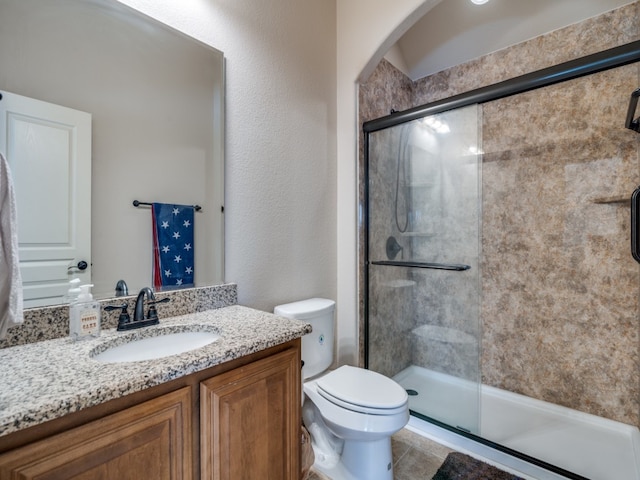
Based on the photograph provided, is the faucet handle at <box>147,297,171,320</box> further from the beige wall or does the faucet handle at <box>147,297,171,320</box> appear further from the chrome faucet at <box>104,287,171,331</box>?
the beige wall

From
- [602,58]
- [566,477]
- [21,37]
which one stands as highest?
[602,58]

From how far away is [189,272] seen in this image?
4.47ft

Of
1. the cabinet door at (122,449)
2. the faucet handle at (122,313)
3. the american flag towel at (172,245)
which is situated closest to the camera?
the cabinet door at (122,449)

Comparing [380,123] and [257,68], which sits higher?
[257,68]

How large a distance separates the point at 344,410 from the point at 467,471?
794mm

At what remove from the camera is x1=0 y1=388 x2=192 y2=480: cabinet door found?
22.7 inches

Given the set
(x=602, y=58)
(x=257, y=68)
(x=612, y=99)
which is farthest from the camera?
(x=612, y=99)

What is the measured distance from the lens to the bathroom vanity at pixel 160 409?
591 mm

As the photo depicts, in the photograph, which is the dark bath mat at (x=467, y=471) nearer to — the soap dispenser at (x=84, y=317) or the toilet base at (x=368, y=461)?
the toilet base at (x=368, y=461)

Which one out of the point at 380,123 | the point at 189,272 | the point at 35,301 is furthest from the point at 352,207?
the point at 35,301

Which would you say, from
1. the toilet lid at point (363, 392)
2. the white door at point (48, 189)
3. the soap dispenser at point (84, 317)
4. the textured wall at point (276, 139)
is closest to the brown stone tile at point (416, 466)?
the toilet lid at point (363, 392)

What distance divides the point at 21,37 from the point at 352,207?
164cm

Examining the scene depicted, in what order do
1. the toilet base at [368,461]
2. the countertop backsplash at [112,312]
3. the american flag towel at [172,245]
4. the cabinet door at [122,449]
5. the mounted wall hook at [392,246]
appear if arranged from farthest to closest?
1. the mounted wall hook at [392,246]
2. the toilet base at [368,461]
3. the american flag towel at [172,245]
4. the countertop backsplash at [112,312]
5. the cabinet door at [122,449]

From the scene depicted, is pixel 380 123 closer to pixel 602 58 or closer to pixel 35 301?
pixel 602 58
